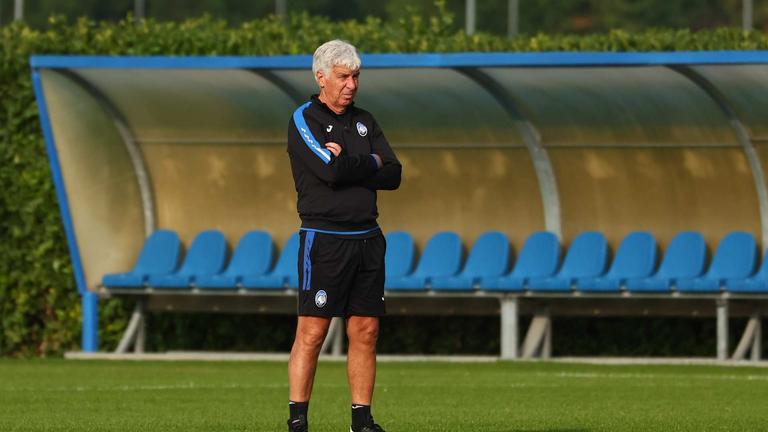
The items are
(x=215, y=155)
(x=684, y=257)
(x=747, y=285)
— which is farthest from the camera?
(x=215, y=155)

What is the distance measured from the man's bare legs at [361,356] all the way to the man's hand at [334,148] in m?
0.69

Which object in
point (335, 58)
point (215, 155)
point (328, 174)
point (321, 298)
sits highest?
point (335, 58)

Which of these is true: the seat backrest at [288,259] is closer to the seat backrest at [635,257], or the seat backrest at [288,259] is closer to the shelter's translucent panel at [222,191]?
the shelter's translucent panel at [222,191]

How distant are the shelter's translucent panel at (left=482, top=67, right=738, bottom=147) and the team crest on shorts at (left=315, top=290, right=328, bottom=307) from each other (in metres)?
7.60

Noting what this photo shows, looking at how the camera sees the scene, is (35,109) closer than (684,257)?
No

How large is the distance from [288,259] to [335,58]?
369 inches

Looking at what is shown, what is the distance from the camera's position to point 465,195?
1708cm

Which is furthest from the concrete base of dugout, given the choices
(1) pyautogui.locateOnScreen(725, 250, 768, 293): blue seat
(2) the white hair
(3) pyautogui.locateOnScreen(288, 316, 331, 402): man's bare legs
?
(2) the white hair

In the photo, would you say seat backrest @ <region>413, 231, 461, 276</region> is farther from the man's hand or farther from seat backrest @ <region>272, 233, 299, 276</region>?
the man's hand

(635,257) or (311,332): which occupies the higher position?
(311,332)

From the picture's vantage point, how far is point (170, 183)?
1753 cm

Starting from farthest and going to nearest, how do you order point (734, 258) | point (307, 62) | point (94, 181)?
point (94, 181) < point (734, 258) < point (307, 62)

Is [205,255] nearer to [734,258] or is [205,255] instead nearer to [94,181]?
[94,181]

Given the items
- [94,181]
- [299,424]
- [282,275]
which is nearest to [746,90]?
[282,275]
